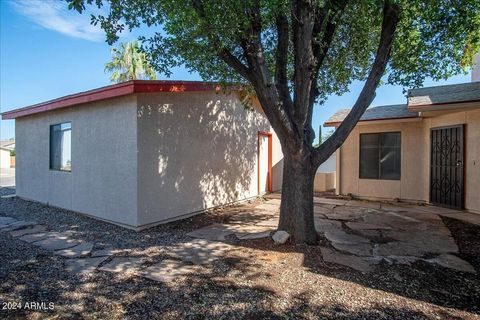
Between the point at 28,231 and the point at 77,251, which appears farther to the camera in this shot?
the point at 28,231

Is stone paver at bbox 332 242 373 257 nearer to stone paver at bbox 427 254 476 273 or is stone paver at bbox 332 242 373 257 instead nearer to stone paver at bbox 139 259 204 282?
stone paver at bbox 427 254 476 273

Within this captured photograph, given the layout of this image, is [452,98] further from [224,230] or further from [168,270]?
[168,270]

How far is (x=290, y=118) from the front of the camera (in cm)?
498

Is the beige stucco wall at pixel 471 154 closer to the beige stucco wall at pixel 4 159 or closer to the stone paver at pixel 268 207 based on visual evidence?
the stone paver at pixel 268 207

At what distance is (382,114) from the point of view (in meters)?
9.65

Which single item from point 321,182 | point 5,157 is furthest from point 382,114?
point 5,157

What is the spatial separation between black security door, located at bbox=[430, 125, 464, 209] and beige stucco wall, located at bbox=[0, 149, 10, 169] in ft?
143

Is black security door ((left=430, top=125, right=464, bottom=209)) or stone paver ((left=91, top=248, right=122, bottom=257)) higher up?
black security door ((left=430, top=125, right=464, bottom=209))

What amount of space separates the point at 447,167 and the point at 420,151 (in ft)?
3.23

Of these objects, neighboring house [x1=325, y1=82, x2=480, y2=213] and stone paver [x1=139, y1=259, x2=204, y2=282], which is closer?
stone paver [x1=139, y1=259, x2=204, y2=282]

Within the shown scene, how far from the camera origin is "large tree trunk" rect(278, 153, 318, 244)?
4.98 metres

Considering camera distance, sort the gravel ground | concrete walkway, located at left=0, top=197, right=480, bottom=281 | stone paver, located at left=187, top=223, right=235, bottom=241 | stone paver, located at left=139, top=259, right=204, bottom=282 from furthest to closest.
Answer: stone paver, located at left=187, top=223, right=235, bottom=241 < concrete walkway, located at left=0, top=197, right=480, bottom=281 < stone paver, located at left=139, top=259, right=204, bottom=282 < the gravel ground

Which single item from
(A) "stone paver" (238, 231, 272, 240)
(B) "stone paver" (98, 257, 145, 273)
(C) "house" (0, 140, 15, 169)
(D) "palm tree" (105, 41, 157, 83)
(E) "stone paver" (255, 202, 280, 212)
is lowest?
(B) "stone paver" (98, 257, 145, 273)

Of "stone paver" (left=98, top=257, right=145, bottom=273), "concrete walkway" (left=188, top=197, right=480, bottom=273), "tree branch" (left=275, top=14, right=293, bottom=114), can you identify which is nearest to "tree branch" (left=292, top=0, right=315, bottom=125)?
"tree branch" (left=275, top=14, right=293, bottom=114)
